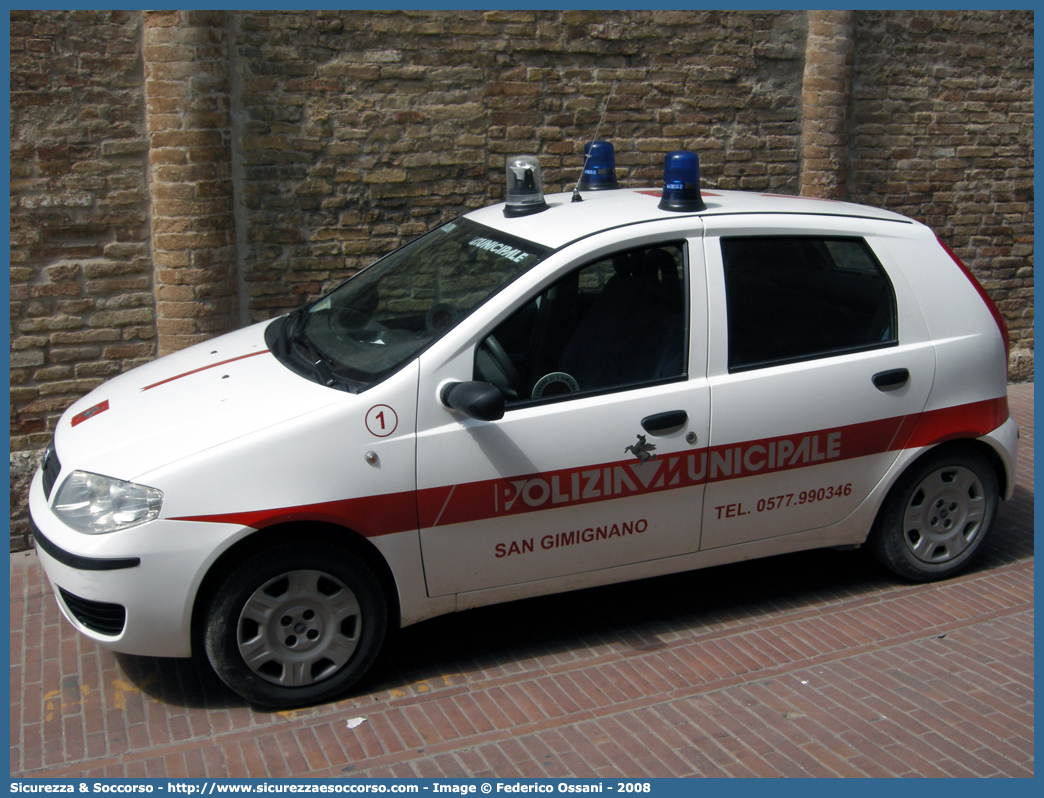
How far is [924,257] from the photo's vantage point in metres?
4.84

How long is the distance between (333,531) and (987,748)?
260cm

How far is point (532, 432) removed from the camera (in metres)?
4.04

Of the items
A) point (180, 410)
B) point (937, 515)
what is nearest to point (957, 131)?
point (937, 515)

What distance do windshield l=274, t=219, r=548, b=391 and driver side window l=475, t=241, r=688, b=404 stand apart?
0.20 meters

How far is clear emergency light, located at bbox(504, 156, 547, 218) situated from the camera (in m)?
4.77

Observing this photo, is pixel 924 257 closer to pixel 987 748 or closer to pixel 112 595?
pixel 987 748

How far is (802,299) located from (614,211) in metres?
0.95

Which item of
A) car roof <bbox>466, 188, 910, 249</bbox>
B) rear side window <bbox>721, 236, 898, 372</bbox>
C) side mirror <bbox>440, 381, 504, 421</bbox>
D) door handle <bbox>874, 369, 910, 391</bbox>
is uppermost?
car roof <bbox>466, 188, 910, 249</bbox>

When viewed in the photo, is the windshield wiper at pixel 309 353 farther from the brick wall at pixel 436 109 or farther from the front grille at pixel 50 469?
the brick wall at pixel 436 109

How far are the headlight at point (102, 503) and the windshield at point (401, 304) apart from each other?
2.72 feet

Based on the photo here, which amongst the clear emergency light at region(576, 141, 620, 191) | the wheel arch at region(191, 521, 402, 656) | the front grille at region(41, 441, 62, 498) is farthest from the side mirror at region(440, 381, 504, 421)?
the clear emergency light at region(576, 141, 620, 191)

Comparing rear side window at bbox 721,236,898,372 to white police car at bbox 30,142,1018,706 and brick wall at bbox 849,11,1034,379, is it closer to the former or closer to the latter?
white police car at bbox 30,142,1018,706

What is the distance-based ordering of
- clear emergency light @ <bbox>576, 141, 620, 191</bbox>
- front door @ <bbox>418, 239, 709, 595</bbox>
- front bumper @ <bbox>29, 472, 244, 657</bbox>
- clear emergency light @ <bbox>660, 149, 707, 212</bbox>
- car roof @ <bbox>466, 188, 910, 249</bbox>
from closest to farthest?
front bumper @ <bbox>29, 472, 244, 657</bbox> < front door @ <bbox>418, 239, 709, 595</bbox> < car roof @ <bbox>466, 188, 910, 249</bbox> < clear emergency light @ <bbox>660, 149, 707, 212</bbox> < clear emergency light @ <bbox>576, 141, 620, 191</bbox>

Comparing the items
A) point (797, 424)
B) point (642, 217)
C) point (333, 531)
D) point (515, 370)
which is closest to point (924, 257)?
point (797, 424)
